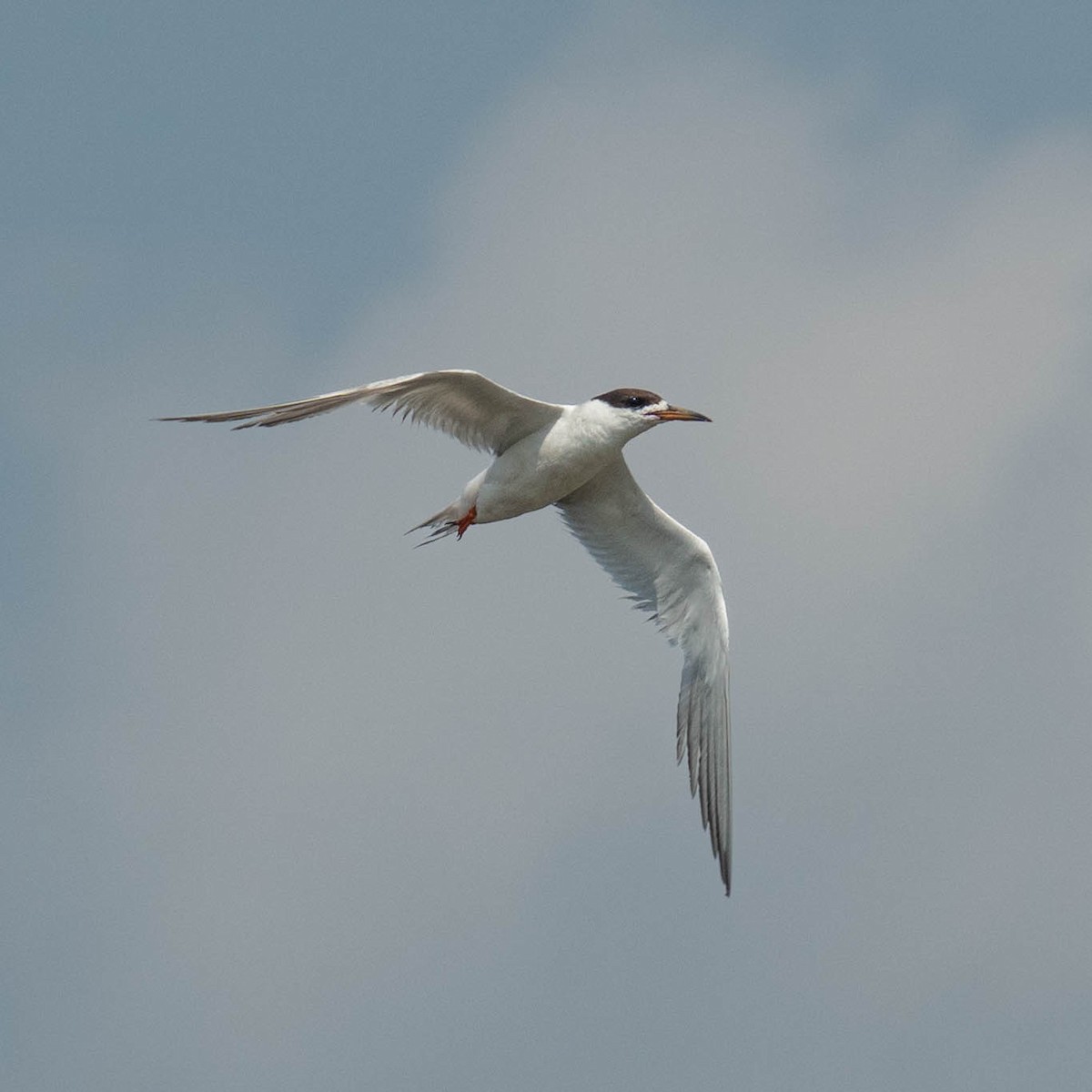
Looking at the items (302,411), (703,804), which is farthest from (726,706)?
(302,411)

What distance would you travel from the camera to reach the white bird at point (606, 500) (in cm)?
1227

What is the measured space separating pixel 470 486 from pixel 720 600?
240 centimetres

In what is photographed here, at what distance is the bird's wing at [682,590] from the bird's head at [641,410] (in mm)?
947

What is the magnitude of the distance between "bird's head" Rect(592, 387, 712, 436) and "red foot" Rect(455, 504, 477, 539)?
1.33m

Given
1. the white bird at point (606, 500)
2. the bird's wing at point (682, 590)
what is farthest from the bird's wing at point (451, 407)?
the bird's wing at point (682, 590)

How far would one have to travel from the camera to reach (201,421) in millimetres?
10555

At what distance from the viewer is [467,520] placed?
13.2 m

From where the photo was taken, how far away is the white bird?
483 inches

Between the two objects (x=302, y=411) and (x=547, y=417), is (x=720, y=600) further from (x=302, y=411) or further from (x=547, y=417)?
(x=302, y=411)

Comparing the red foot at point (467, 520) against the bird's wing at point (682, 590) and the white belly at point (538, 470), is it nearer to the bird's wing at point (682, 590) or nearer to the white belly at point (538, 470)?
the white belly at point (538, 470)

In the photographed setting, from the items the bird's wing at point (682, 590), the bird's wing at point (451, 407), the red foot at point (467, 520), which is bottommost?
the bird's wing at point (682, 590)

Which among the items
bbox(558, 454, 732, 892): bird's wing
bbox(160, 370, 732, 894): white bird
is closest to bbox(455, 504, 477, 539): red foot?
bbox(160, 370, 732, 894): white bird

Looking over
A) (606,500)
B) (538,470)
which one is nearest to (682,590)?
(606,500)

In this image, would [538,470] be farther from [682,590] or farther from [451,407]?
[682,590]
